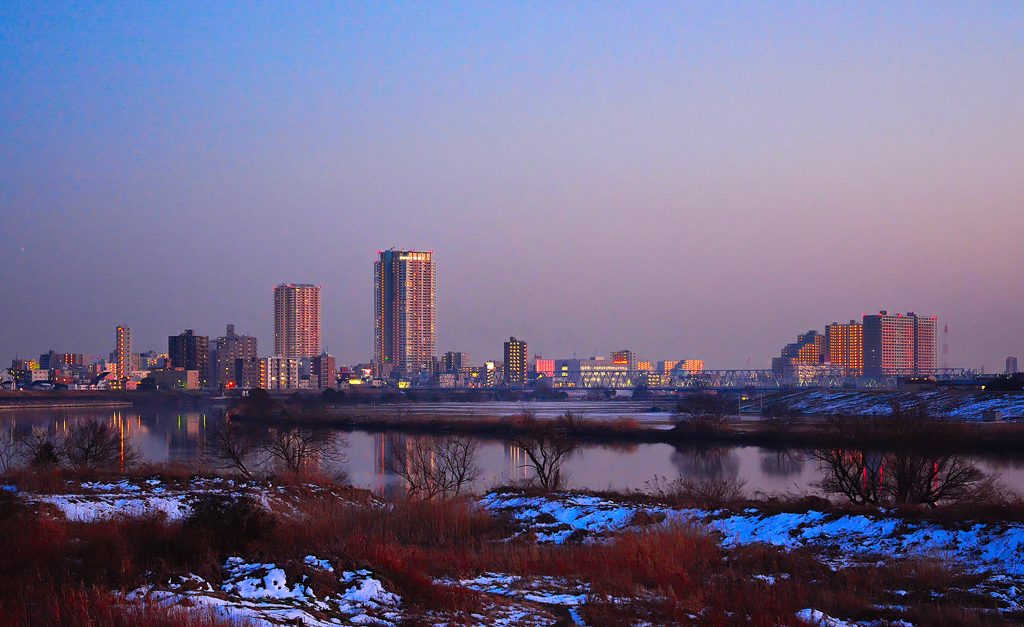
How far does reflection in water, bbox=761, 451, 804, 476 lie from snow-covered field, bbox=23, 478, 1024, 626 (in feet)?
79.3

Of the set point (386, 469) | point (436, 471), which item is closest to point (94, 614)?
point (436, 471)

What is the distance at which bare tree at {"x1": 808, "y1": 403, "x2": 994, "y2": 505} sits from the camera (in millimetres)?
22750

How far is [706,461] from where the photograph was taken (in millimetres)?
46562

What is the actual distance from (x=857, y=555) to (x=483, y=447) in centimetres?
4458

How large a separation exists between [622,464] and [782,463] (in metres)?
8.97

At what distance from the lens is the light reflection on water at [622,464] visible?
35000 mm

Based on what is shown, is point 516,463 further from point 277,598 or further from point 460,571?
point 277,598

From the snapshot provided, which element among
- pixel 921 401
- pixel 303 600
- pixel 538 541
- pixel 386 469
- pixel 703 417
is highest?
pixel 303 600

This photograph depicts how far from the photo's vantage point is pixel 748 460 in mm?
47094

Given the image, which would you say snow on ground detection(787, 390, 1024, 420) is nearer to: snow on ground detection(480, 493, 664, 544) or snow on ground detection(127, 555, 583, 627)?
snow on ground detection(480, 493, 664, 544)

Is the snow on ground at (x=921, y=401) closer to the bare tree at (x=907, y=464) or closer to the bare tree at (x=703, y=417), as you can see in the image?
the bare tree at (x=703, y=417)

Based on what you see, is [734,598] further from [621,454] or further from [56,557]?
[621,454]

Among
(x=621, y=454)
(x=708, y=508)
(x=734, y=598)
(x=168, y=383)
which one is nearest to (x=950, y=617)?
(x=734, y=598)

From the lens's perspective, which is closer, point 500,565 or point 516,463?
point 500,565
